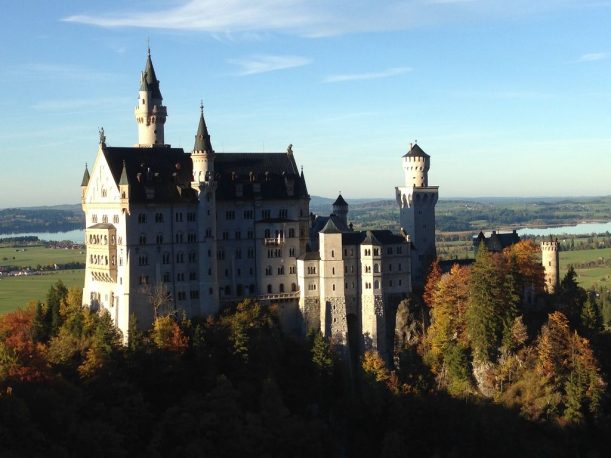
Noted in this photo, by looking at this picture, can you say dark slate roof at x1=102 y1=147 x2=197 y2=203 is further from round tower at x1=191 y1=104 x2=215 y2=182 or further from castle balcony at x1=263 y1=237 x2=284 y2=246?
castle balcony at x1=263 y1=237 x2=284 y2=246

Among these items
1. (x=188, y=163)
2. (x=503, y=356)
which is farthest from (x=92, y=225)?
(x=503, y=356)

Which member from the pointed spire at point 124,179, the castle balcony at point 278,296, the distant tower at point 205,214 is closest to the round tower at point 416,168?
the castle balcony at point 278,296

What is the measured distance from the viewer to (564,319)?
9875 cm

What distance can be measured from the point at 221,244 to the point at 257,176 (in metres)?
8.07

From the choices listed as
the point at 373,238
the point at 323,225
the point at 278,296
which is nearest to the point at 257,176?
the point at 323,225

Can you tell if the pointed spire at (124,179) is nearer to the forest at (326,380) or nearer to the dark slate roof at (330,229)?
the forest at (326,380)

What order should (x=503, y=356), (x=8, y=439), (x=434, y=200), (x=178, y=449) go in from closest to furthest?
(x=8, y=439), (x=178, y=449), (x=503, y=356), (x=434, y=200)

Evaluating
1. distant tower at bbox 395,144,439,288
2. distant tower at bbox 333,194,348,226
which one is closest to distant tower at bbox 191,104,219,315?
distant tower at bbox 333,194,348,226

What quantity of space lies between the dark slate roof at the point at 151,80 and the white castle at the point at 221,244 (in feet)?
0.48

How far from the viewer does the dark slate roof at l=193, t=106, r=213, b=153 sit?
96056 millimetres

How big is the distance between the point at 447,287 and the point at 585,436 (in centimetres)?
1924

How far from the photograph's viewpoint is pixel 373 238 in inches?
3937

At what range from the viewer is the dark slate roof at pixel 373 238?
328ft

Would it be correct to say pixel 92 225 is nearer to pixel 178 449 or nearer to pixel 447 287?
pixel 178 449
